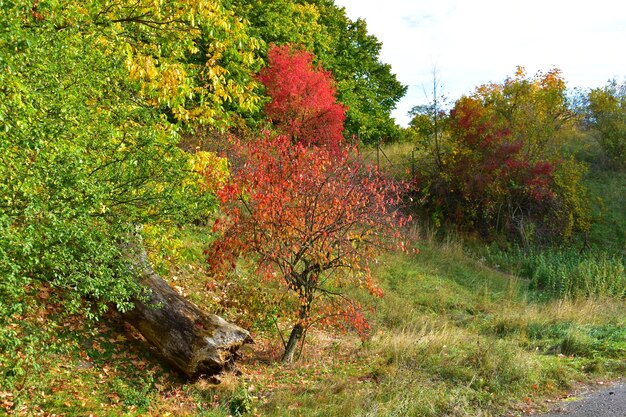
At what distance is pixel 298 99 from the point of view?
19562 millimetres

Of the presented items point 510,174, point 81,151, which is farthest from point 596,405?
point 510,174

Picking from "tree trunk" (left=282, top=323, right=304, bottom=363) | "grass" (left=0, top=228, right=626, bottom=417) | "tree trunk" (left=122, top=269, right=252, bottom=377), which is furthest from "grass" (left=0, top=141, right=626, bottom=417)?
"tree trunk" (left=122, top=269, right=252, bottom=377)

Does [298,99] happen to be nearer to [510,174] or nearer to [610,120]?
[510,174]

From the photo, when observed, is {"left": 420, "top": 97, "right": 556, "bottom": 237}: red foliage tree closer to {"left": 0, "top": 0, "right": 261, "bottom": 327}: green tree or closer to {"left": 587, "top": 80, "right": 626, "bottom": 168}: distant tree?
{"left": 587, "top": 80, "right": 626, "bottom": 168}: distant tree

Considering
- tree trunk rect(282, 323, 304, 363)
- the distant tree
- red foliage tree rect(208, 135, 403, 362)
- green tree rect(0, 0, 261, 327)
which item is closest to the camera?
green tree rect(0, 0, 261, 327)

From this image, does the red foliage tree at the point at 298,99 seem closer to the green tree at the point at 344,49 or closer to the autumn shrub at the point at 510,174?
the green tree at the point at 344,49

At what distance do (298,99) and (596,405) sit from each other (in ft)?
50.7

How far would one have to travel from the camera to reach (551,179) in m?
19.7

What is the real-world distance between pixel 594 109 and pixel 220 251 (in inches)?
909

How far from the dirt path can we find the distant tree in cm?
2075

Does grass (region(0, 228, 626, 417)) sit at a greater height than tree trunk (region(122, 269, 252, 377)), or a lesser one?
lesser

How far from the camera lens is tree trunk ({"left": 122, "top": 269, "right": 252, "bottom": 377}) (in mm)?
6785

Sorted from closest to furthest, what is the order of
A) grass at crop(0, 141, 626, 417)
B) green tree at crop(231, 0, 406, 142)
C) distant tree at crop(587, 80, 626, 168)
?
grass at crop(0, 141, 626, 417) → green tree at crop(231, 0, 406, 142) → distant tree at crop(587, 80, 626, 168)

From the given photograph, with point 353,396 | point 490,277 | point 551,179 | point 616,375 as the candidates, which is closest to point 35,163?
point 353,396
